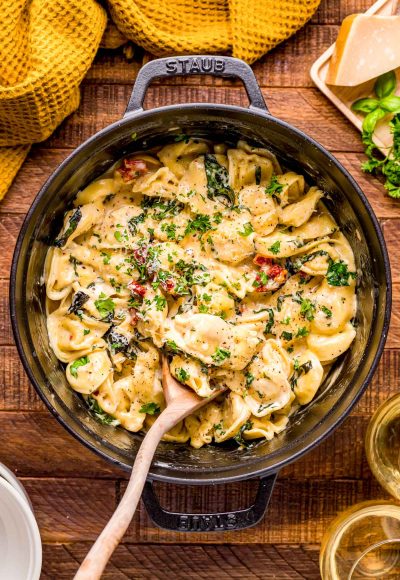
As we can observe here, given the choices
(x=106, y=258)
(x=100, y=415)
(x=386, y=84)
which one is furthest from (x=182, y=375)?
(x=386, y=84)

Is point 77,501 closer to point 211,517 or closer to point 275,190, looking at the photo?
point 211,517

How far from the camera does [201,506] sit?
9.24ft

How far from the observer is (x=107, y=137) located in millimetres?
2410

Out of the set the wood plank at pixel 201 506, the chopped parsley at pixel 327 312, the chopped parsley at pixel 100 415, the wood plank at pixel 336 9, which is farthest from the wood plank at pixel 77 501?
the wood plank at pixel 336 9

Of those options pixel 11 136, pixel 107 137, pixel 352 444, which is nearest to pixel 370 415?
pixel 352 444

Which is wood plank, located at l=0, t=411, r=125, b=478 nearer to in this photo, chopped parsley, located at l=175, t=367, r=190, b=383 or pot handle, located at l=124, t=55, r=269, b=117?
chopped parsley, located at l=175, t=367, r=190, b=383

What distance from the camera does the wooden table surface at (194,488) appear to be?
2.78 metres

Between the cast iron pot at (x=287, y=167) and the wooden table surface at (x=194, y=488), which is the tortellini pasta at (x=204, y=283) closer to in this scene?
the cast iron pot at (x=287, y=167)

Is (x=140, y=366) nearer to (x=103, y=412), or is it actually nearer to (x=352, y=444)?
(x=103, y=412)

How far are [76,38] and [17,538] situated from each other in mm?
1704

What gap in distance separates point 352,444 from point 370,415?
0.41 ft

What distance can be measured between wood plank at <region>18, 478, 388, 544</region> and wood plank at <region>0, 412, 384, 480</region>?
0.03 meters

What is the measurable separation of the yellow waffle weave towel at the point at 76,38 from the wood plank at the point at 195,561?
1.34 m

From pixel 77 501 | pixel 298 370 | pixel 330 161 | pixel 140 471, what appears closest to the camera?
pixel 140 471
